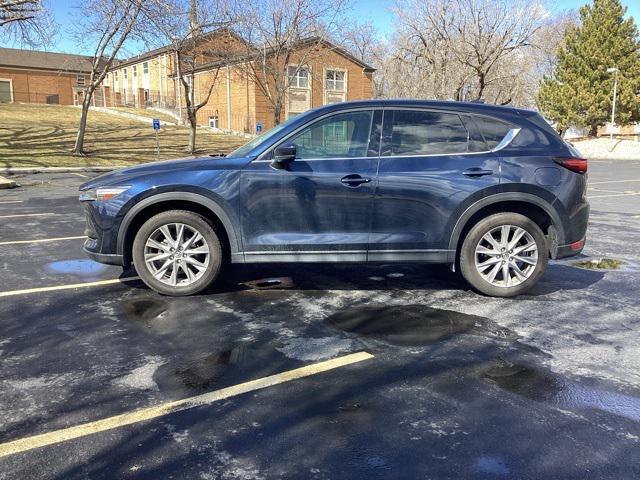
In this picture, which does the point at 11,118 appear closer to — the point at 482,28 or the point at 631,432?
the point at 482,28

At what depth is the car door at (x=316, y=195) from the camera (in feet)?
16.2

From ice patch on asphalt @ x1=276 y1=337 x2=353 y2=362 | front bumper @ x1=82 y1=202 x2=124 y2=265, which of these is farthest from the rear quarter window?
front bumper @ x1=82 y1=202 x2=124 y2=265

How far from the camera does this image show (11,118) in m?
35.7

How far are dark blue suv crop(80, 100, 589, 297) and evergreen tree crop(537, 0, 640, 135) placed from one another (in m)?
44.3

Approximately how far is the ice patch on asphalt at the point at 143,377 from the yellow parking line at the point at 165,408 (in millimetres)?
295

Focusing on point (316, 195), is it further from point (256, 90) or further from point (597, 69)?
point (597, 69)

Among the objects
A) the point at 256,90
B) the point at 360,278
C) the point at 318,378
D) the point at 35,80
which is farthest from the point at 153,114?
the point at 318,378

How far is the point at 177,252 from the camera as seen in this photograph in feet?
16.6

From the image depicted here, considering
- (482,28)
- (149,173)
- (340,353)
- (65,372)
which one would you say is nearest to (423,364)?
(340,353)

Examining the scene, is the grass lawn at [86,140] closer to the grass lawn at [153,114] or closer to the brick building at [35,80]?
the grass lawn at [153,114]

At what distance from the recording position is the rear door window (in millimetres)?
5078

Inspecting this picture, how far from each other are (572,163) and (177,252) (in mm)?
3778

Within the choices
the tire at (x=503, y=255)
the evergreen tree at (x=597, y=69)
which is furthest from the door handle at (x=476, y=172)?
the evergreen tree at (x=597, y=69)

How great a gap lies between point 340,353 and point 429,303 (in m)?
1.47
